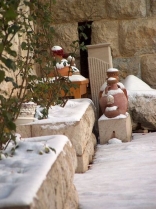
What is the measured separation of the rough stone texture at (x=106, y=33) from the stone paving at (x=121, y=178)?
154 cm

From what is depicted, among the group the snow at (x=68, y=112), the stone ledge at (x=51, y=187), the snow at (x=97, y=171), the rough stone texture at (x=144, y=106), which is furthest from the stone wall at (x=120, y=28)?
the stone ledge at (x=51, y=187)

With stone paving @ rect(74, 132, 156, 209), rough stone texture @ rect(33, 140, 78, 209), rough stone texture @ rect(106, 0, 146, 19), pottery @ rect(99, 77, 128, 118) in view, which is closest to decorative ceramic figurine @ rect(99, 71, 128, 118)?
pottery @ rect(99, 77, 128, 118)

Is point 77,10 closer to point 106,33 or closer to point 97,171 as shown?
point 106,33

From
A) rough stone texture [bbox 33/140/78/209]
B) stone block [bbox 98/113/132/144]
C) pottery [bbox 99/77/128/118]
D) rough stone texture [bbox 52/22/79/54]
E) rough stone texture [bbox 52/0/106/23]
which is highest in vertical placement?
rough stone texture [bbox 52/0/106/23]

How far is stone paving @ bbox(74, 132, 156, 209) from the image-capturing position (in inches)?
103

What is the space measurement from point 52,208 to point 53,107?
2.44 m

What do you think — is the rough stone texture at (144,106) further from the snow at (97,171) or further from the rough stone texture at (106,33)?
the rough stone texture at (106,33)

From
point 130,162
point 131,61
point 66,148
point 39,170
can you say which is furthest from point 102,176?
point 131,61

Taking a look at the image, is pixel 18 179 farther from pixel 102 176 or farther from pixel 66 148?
pixel 102 176

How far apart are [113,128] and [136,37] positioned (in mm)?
1528

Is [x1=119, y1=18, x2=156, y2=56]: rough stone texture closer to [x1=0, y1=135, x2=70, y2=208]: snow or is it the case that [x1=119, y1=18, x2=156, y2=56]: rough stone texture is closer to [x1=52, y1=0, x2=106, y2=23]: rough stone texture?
[x1=52, y1=0, x2=106, y2=23]: rough stone texture

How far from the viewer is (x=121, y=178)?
3230 mm

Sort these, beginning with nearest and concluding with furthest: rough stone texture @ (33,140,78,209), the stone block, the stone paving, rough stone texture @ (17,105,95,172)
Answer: rough stone texture @ (33,140,78,209) < the stone paving < rough stone texture @ (17,105,95,172) < the stone block

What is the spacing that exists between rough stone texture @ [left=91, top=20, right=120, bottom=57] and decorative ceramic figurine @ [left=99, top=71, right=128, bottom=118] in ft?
3.67
